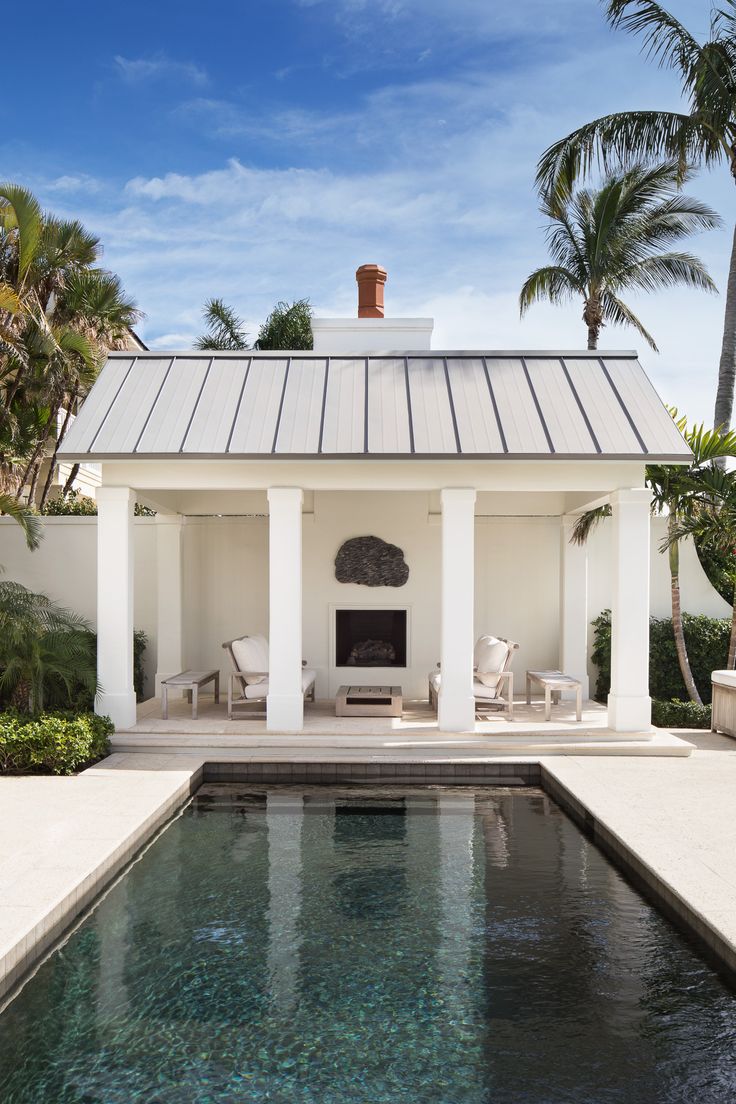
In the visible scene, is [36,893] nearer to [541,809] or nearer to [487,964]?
[487,964]

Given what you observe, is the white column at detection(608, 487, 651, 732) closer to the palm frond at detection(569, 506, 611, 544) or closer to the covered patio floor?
the covered patio floor

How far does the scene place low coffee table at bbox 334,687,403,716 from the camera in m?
11.4

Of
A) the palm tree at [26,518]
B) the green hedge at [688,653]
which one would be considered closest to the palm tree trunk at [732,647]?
the green hedge at [688,653]

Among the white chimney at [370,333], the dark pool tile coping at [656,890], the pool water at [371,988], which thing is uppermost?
the white chimney at [370,333]

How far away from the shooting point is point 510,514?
539 inches

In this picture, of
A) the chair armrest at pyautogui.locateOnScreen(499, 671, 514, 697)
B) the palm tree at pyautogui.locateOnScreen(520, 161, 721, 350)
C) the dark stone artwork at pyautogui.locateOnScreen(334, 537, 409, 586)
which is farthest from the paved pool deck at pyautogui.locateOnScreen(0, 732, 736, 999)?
the palm tree at pyautogui.locateOnScreen(520, 161, 721, 350)

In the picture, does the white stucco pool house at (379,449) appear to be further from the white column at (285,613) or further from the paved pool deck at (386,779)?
the paved pool deck at (386,779)

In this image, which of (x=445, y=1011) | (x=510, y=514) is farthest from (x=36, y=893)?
(x=510, y=514)

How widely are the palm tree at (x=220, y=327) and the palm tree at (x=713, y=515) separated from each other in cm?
2021

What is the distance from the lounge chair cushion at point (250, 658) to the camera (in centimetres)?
1121

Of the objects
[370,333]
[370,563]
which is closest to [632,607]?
[370,563]

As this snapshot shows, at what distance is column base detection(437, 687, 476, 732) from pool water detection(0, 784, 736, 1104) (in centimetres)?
315

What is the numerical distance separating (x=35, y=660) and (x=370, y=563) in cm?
529

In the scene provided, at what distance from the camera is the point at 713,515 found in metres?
11.8
